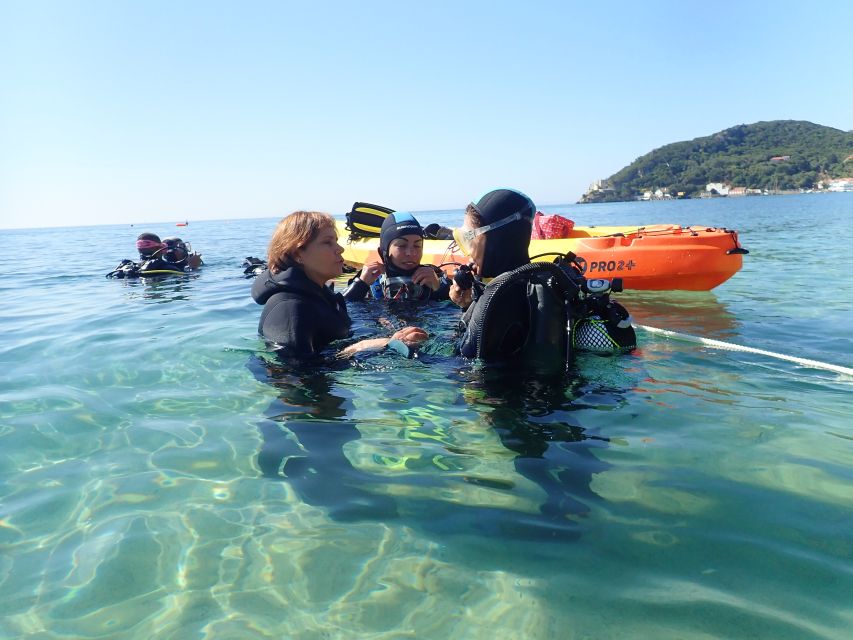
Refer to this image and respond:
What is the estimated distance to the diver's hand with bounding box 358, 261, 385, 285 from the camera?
6988 mm

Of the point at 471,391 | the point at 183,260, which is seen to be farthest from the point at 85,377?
the point at 183,260

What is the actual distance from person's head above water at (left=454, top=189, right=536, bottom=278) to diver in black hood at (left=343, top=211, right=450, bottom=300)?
9.34ft

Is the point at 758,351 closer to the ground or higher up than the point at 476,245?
closer to the ground

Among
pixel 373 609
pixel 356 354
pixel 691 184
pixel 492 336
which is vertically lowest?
pixel 373 609

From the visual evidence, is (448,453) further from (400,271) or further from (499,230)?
(400,271)

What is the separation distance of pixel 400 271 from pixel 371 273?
384 mm

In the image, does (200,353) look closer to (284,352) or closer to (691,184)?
(284,352)

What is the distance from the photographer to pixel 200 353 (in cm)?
569

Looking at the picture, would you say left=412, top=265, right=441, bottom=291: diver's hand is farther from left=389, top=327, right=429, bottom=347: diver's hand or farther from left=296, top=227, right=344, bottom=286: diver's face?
left=296, top=227, right=344, bottom=286: diver's face

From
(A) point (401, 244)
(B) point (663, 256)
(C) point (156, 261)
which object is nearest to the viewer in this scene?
(A) point (401, 244)

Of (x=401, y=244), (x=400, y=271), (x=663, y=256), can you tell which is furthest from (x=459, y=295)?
(x=663, y=256)

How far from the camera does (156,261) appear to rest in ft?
41.8

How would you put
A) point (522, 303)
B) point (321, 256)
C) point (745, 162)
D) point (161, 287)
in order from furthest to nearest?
point (745, 162) < point (161, 287) < point (321, 256) < point (522, 303)

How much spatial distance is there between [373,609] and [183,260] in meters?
13.6
